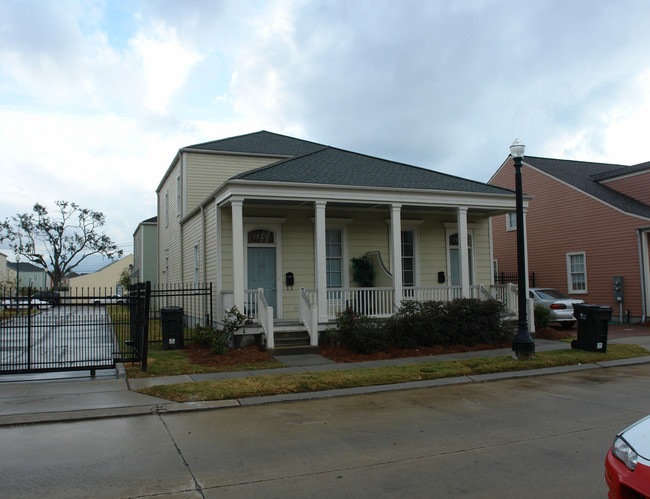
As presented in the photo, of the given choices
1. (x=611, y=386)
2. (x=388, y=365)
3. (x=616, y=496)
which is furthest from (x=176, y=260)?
(x=616, y=496)

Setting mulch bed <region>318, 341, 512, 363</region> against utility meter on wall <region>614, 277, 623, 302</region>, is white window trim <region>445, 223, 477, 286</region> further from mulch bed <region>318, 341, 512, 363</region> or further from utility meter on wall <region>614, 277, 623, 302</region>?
utility meter on wall <region>614, 277, 623, 302</region>

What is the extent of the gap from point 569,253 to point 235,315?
16.5 metres

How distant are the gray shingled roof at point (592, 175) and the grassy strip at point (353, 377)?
11.4 metres

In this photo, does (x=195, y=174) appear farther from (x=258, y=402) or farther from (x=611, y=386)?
(x=611, y=386)

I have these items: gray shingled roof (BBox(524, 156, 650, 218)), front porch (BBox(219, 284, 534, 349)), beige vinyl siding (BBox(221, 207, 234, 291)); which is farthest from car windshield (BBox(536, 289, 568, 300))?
beige vinyl siding (BBox(221, 207, 234, 291))

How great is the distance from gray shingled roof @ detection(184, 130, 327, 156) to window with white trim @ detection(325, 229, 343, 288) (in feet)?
19.3

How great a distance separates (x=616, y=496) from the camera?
3.33 metres

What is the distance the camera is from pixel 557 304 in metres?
18.3

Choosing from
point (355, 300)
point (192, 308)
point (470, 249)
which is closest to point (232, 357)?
point (355, 300)

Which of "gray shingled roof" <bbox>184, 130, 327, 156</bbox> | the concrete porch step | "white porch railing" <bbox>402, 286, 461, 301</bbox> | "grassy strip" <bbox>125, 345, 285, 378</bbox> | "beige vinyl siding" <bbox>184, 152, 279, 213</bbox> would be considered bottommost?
"grassy strip" <bbox>125, 345, 285, 378</bbox>

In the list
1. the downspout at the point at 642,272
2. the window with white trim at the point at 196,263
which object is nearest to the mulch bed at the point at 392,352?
the window with white trim at the point at 196,263

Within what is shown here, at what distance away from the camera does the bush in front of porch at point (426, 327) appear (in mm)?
12695

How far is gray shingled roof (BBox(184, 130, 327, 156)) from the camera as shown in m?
20.7

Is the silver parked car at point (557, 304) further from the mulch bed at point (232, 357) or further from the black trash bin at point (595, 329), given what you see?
the mulch bed at point (232, 357)
